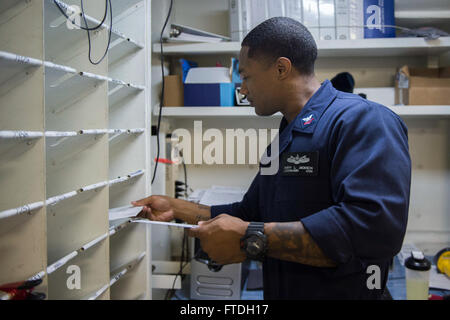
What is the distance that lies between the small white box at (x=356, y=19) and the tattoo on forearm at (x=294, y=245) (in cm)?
134

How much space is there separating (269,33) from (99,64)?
0.53 m

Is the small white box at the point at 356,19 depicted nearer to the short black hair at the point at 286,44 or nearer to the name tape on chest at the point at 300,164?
the short black hair at the point at 286,44

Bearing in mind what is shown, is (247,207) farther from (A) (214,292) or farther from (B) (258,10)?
(B) (258,10)

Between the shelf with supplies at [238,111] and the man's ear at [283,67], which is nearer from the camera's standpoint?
the man's ear at [283,67]

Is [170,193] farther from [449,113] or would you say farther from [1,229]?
[449,113]

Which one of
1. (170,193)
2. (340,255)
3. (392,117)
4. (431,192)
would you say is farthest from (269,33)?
(431,192)

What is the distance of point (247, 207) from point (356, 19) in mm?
1188

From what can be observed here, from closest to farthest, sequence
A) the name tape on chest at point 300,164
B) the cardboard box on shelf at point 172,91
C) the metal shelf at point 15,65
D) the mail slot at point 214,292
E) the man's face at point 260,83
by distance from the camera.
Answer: the metal shelf at point 15,65 < the name tape on chest at point 300,164 < the man's face at point 260,83 < the mail slot at point 214,292 < the cardboard box on shelf at point 172,91

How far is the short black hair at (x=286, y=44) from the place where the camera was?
1108 mm

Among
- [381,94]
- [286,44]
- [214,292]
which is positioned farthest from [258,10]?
[214,292]

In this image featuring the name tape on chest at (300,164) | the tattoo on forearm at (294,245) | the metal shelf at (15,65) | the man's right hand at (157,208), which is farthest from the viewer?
→ the man's right hand at (157,208)

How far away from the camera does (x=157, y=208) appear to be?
4.59 ft

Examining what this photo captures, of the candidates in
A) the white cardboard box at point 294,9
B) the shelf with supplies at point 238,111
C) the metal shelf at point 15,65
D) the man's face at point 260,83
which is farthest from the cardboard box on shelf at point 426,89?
the metal shelf at point 15,65

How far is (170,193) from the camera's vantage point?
2121mm
